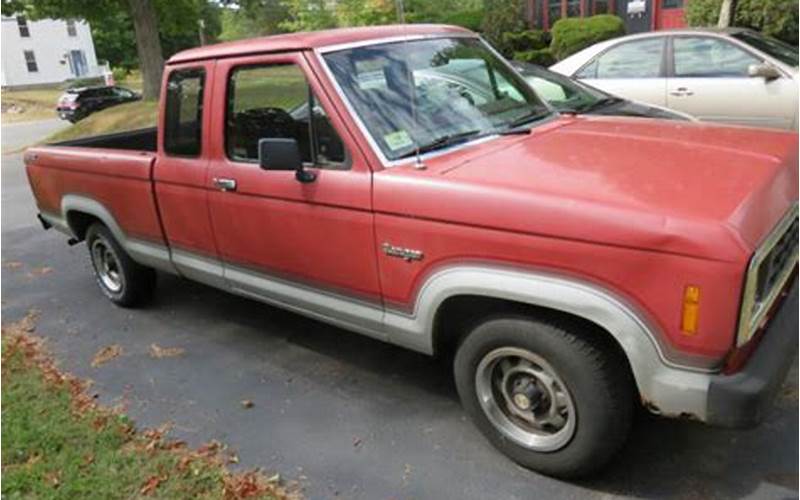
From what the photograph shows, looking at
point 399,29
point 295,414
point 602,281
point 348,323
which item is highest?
point 399,29

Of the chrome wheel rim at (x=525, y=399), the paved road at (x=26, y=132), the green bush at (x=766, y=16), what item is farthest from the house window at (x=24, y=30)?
the chrome wheel rim at (x=525, y=399)

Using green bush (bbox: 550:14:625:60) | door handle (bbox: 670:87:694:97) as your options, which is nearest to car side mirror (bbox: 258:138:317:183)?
door handle (bbox: 670:87:694:97)

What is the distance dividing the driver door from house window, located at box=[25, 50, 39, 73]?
208 feet

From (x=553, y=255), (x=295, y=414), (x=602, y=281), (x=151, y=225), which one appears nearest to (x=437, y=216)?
(x=553, y=255)

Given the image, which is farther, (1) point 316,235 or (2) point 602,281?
(1) point 316,235

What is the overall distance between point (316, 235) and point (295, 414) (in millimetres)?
1006

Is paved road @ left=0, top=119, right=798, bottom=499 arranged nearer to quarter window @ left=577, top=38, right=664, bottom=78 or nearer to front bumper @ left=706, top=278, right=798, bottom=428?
front bumper @ left=706, top=278, right=798, bottom=428

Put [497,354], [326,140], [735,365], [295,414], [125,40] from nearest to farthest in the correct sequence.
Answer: [735,365] → [497,354] → [326,140] → [295,414] → [125,40]

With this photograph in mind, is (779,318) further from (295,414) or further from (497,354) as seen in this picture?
(295,414)

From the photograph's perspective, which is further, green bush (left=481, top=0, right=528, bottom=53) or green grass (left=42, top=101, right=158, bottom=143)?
green bush (left=481, top=0, right=528, bottom=53)

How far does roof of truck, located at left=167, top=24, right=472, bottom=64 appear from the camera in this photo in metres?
3.69

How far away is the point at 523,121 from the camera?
12.9 ft

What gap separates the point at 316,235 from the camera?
358cm

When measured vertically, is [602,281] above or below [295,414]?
above
